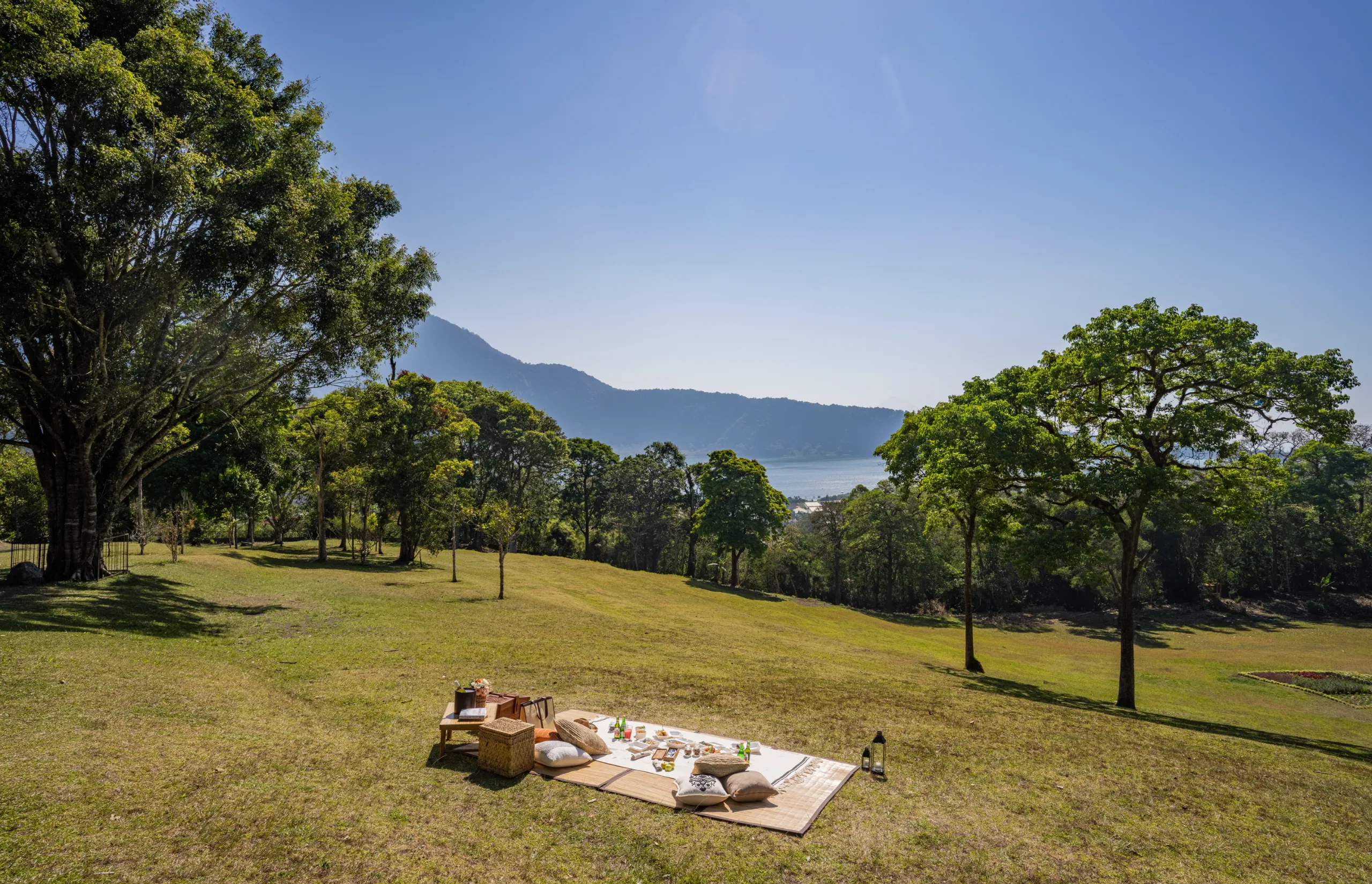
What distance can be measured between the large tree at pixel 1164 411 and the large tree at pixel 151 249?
2245 cm

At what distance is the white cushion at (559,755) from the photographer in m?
8.96

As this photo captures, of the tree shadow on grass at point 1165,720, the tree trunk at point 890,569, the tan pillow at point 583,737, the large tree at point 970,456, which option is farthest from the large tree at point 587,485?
the tan pillow at point 583,737

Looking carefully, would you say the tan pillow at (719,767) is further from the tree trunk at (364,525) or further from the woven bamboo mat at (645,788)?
the tree trunk at (364,525)

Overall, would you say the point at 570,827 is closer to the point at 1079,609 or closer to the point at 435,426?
the point at 435,426

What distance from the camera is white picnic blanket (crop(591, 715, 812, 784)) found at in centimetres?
908

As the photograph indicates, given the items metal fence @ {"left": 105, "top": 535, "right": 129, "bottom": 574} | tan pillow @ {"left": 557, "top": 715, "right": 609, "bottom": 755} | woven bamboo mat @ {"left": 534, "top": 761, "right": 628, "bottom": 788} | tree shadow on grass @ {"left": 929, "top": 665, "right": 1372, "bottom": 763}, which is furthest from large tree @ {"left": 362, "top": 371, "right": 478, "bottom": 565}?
woven bamboo mat @ {"left": 534, "top": 761, "right": 628, "bottom": 788}

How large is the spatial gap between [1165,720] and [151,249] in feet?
103

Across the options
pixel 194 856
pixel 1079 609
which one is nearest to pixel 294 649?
pixel 194 856

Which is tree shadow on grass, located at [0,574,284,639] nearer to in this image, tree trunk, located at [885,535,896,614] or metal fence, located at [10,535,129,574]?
metal fence, located at [10,535,129,574]

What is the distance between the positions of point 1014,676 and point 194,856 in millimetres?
25608

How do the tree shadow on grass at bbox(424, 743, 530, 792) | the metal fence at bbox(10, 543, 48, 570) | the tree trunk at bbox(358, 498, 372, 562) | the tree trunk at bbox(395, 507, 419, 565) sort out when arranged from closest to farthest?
1. the tree shadow on grass at bbox(424, 743, 530, 792)
2. the metal fence at bbox(10, 543, 48, 570)
3. the tree trunk at bbox(358, 498, 372, 562)
4. the tree trunk at bbox(395, 507, 419, 565)

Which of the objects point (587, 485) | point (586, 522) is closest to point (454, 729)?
point (586, 522)

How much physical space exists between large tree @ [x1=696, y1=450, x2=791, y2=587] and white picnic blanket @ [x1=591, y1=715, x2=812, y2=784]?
41357 mm

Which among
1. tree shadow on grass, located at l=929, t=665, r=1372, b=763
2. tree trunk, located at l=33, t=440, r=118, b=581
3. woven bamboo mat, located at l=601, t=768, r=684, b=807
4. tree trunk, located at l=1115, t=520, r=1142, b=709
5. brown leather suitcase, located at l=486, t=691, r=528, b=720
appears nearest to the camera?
woven bamboo mat, located at l=601, t=768, r=684, b=807
